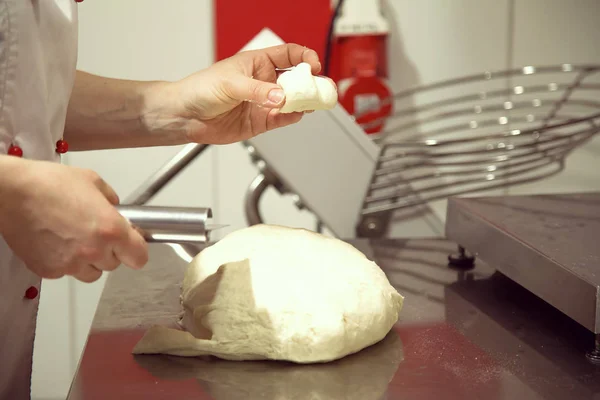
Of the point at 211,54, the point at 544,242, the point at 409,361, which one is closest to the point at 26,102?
the point at 409,361

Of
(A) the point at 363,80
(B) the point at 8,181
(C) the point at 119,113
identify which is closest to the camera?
(B) the point at 8,181

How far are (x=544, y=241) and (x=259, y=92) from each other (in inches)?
14.1

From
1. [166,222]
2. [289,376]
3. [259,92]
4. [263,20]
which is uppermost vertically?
[263,20]

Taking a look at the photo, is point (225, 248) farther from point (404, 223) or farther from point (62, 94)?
point (404, 223)

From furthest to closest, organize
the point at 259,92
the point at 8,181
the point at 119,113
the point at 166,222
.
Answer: the point at 119,113 < the point at 259,92 < the point at 166,222 < the point at 8,181

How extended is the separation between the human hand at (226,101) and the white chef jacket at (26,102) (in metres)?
0.13

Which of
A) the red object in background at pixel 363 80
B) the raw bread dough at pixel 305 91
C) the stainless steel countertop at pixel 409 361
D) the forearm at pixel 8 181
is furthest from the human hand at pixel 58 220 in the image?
the red object in background at pixel 363 80

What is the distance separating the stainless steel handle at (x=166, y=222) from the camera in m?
0.61

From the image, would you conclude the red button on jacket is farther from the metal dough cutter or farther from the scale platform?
the scale platform

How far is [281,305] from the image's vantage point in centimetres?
69

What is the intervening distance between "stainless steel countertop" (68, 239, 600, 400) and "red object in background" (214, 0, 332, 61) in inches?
30.1

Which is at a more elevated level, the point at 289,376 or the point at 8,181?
the point at 8,181

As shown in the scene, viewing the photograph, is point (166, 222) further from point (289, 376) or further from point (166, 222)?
point (289, 376)

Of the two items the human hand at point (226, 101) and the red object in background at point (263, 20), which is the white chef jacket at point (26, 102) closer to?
the human hand at point (226, 101)
